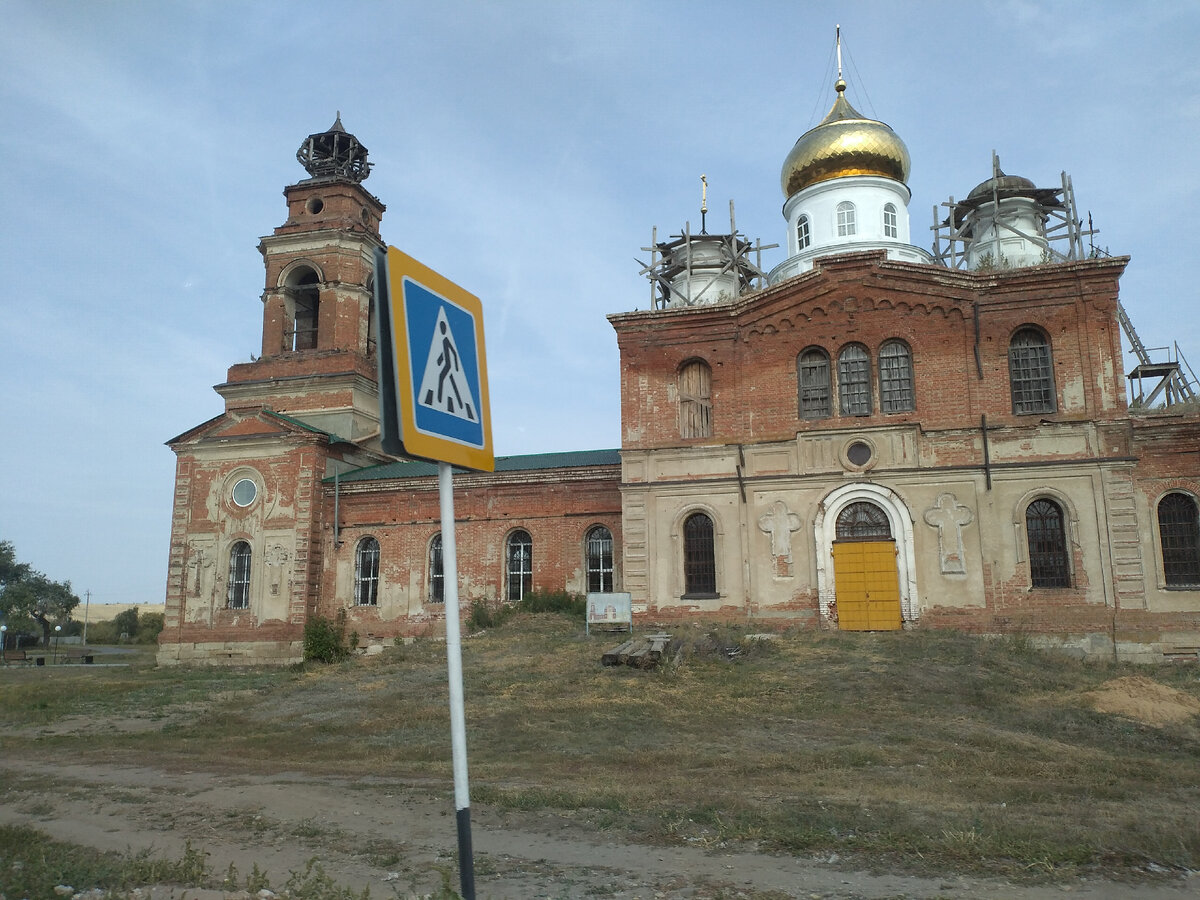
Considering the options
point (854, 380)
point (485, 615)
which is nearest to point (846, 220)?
point (854, 380)

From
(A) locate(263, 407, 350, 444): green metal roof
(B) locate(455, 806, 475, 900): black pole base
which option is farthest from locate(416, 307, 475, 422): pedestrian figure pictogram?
(A) locate(263, 407, 350, 444): green metal roof

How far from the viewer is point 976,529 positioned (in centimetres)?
2147

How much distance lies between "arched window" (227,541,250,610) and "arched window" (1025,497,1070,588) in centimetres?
2321

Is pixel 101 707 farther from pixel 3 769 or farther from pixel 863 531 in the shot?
pixel 863 531

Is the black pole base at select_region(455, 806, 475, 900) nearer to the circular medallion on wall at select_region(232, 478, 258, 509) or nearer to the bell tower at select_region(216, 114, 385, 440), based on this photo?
the circular medallion on wall at select_region(232, 478, 258, 509)

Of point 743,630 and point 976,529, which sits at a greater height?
point 976,529

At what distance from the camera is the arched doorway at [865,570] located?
71.5ft

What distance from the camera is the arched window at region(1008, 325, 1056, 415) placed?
21.8 m

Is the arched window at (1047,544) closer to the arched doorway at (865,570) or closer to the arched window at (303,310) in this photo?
the arched doorway at (865,570)

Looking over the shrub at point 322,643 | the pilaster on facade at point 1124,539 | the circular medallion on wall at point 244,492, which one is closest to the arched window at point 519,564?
the shrub at point 322,643

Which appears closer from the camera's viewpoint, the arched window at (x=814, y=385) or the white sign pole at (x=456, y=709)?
the white sign pole at (x=456, y=709)

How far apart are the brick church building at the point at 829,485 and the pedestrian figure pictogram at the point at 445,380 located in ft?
62.0

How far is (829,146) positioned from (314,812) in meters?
25.3

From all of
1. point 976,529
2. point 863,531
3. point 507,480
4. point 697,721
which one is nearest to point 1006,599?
point 976,529
